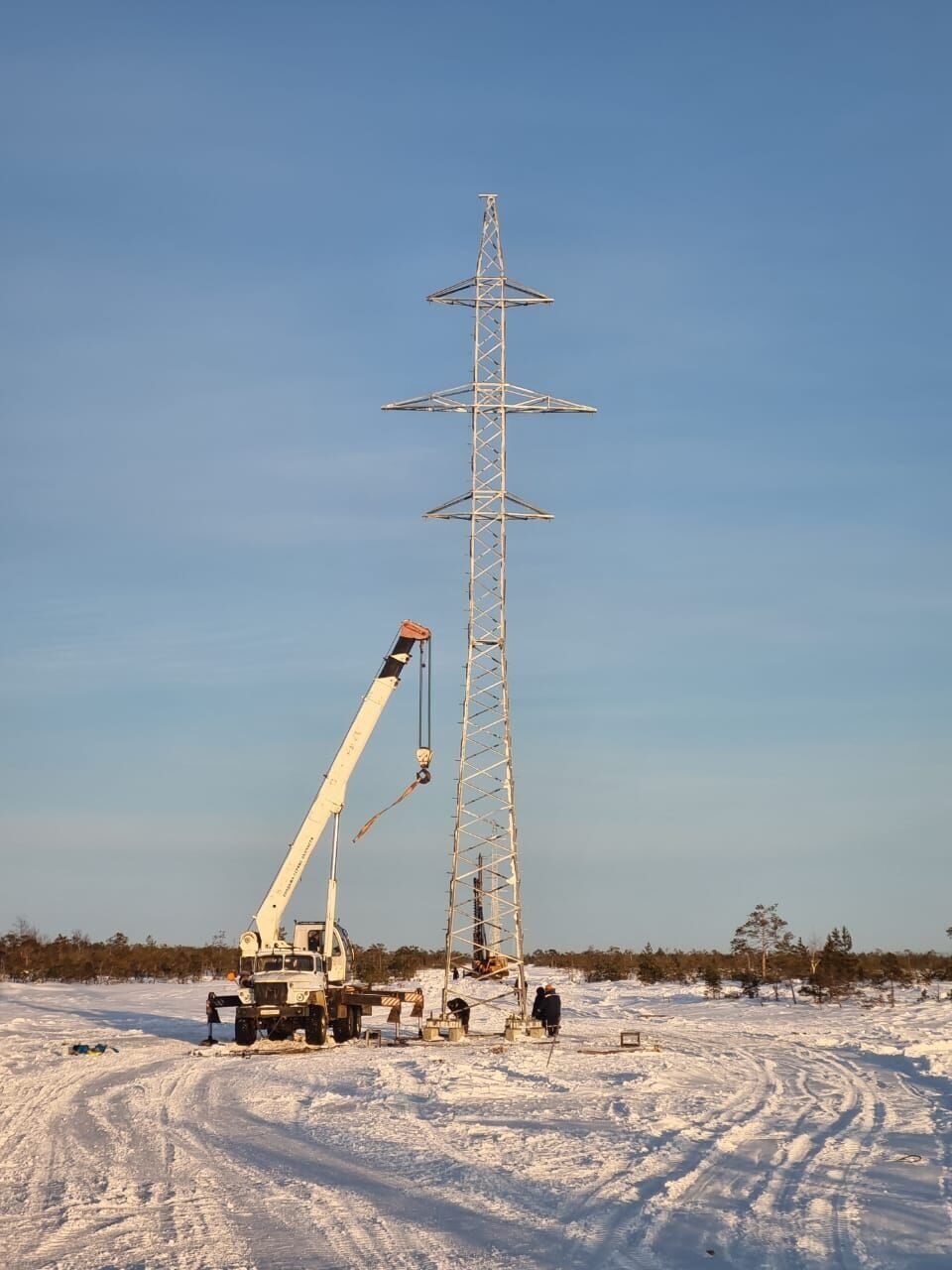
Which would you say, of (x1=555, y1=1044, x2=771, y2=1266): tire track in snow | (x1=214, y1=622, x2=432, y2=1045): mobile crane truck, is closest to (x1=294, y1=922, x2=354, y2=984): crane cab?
(x1=214, y1=622, x2=432, y2=1045): mobile crane truck

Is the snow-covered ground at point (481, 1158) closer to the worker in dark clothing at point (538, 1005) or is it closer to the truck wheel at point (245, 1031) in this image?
the truck wheel at point (245, 1031)

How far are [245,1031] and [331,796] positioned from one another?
574 cm

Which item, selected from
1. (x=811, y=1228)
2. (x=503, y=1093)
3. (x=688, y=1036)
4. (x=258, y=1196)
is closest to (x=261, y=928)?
(x=688, y=1036)

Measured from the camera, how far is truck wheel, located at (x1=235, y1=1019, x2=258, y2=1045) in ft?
107

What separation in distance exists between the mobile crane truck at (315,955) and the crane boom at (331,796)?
0.02 m

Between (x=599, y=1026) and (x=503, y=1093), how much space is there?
1840cm

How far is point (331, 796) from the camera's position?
35.4m

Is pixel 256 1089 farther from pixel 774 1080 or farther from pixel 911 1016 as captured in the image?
pixel 911 1016

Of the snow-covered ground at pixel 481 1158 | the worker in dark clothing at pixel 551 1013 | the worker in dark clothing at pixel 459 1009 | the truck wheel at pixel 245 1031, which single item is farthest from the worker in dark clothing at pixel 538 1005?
the truck wheel at pixel 245 1031

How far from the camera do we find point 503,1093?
72.3 feet

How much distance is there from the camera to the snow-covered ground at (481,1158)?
11.2 meters

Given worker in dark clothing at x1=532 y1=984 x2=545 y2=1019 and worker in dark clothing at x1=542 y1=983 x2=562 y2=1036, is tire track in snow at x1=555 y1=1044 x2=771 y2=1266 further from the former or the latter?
worker in dark clothing at x1=532 y1=984 x2=545 y2=1019

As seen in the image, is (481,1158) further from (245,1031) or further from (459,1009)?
(459,1009)

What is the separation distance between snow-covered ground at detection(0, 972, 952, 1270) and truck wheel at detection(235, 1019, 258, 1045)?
3.31 feet
